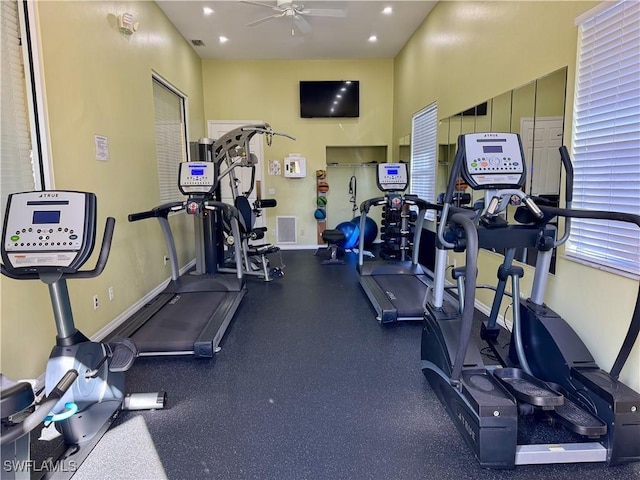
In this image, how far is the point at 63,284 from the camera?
186 cm

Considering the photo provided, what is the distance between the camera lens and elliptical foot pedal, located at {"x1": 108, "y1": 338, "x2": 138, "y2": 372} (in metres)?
2.07

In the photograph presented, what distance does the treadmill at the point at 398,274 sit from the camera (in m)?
3.57

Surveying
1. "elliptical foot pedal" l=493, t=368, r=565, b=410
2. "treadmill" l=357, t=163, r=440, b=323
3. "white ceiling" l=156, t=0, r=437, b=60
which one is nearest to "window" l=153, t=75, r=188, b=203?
"white ceiling" l=156, t=0, r=437, b=60

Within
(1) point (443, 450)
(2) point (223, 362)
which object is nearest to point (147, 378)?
(2) point (223, 362)

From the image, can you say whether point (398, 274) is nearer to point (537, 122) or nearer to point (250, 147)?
point (537, 122)

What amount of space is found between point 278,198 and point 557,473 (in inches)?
243

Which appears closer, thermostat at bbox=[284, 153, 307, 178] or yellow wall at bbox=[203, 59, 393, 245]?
yellow wall at bbox=[203, 59, 393, 245]

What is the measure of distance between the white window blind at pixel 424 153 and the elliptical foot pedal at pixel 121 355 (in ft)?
14.1

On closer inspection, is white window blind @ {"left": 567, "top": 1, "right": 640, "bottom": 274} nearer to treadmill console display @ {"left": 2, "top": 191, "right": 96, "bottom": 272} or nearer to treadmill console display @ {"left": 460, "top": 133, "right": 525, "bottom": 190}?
treadmill console display @ {"left": 460, "top": 133, "right": 525, "bottom": 190}

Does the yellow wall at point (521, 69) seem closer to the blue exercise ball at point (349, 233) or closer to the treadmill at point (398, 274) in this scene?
the treadmill at point (398, 274)

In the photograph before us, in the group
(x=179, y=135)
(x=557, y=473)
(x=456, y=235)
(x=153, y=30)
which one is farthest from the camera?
(x=179, y=135)

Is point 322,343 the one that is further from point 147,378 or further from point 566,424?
point 566,424

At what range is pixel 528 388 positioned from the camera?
2051 millimetres

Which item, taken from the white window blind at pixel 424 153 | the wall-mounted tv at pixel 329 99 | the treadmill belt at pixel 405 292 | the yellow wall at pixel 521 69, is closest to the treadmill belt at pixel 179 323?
the treadmill belt at pixel 405 292
